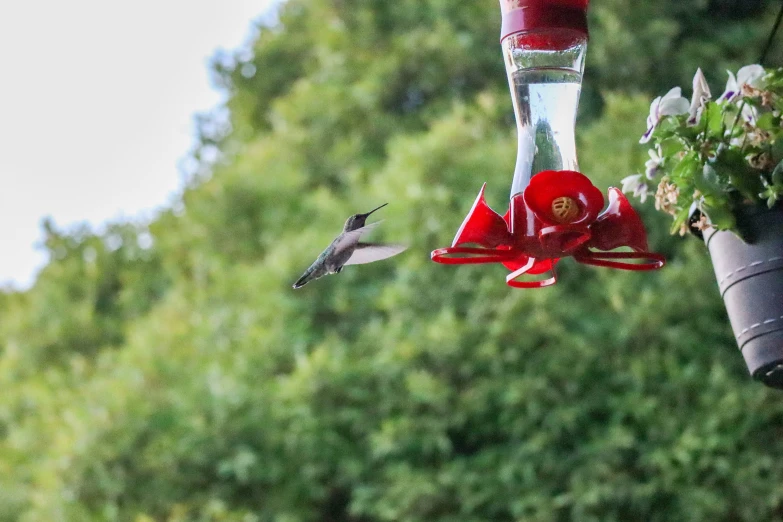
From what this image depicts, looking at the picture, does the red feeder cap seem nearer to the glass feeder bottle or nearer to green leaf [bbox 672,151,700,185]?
the glass feeder bottle

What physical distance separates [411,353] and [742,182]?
245cm

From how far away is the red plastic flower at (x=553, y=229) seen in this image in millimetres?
1482

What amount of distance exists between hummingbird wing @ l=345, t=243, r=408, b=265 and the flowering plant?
21.5 inches

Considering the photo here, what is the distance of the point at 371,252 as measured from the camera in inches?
75.9

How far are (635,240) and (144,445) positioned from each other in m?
3.35

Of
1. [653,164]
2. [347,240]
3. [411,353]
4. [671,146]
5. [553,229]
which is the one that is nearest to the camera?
[553,229]

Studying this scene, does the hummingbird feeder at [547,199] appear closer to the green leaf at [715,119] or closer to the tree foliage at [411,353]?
the green leaf at [715,119]

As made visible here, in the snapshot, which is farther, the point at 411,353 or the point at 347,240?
the point at 411,353

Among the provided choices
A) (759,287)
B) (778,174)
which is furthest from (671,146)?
(759,287)

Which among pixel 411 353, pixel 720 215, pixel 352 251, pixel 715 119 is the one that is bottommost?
pixel 720 215

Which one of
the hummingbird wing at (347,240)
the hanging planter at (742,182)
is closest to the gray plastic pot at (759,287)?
the hanging planter at (742,182)

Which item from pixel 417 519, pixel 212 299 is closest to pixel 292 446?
pixel 417 519

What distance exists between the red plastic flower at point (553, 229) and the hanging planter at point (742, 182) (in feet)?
0.41

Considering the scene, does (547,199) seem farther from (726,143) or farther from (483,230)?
(726,143)
